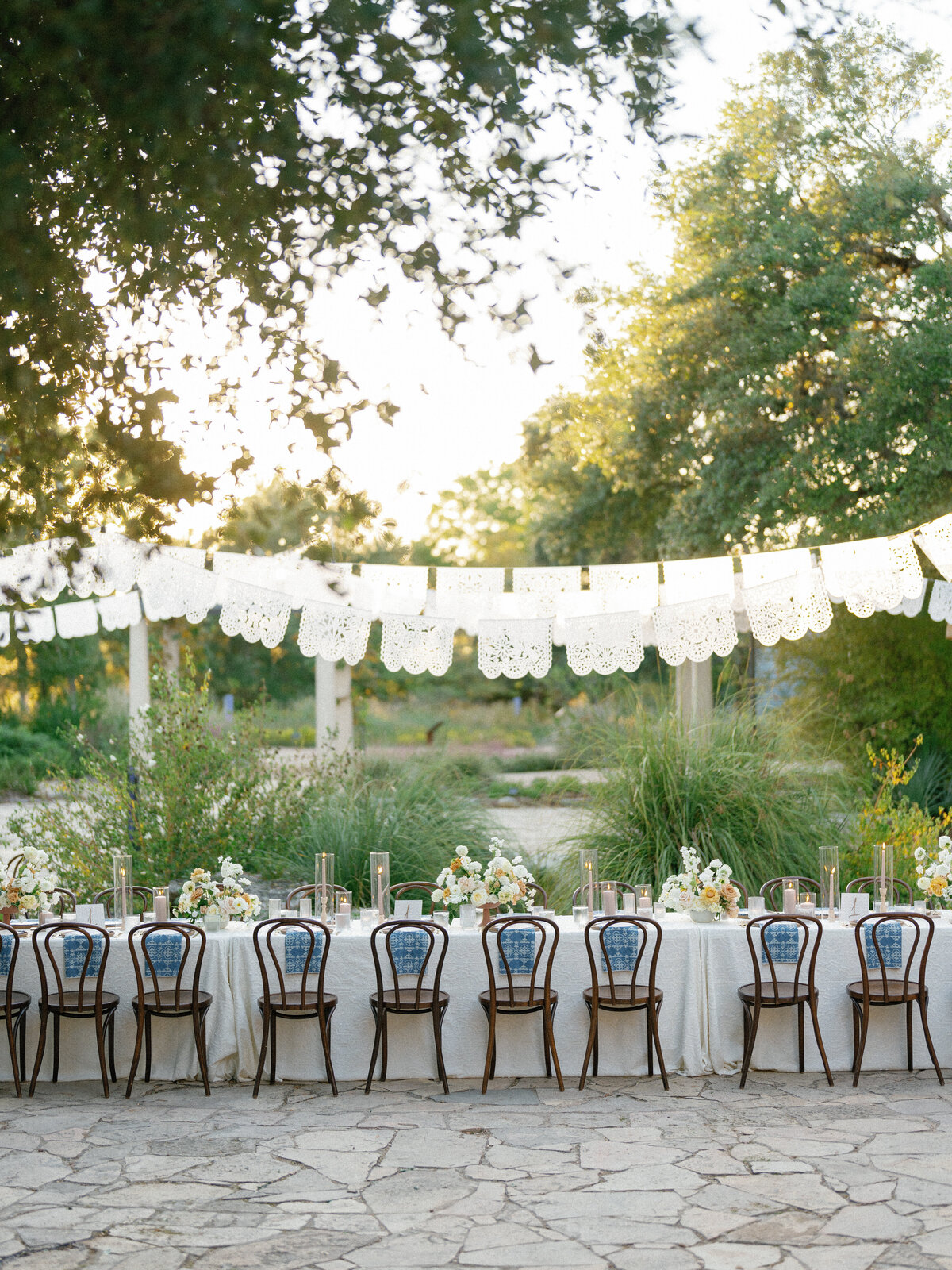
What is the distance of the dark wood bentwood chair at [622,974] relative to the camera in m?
5.29

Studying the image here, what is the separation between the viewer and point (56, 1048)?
17.8 ft

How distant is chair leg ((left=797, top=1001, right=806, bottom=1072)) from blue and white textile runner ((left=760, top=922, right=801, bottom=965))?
22 centimetres

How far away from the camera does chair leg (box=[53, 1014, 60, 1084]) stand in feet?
17.6

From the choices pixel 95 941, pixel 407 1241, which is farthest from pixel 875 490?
pixel 407 1241

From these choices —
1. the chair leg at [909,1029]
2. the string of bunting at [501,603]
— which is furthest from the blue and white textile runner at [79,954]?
the chair leg at [909,1029]

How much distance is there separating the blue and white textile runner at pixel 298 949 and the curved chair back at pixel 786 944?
189cm

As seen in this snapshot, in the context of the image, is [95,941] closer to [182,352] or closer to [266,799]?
[266,799]

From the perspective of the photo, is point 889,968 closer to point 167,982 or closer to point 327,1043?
point 327,1043

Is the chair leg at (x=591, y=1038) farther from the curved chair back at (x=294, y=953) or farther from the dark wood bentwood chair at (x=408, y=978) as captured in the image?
the curved chair back at (x=294, y=953)

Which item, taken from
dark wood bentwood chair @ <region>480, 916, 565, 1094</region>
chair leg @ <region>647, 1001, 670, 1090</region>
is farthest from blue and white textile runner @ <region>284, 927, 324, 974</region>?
chair leg @ <region>647, 1001, 670, 1090</region>

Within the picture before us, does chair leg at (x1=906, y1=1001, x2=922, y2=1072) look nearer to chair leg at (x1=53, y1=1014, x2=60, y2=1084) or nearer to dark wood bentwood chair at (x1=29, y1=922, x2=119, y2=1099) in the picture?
dark wood bentwood chair at (x1=29, y1=922, x2=119, y2=1099)

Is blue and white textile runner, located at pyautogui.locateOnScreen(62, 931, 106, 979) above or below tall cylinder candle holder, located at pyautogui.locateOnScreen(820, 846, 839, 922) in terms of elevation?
below

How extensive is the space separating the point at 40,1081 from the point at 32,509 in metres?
3.15

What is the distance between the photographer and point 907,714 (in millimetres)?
11250
